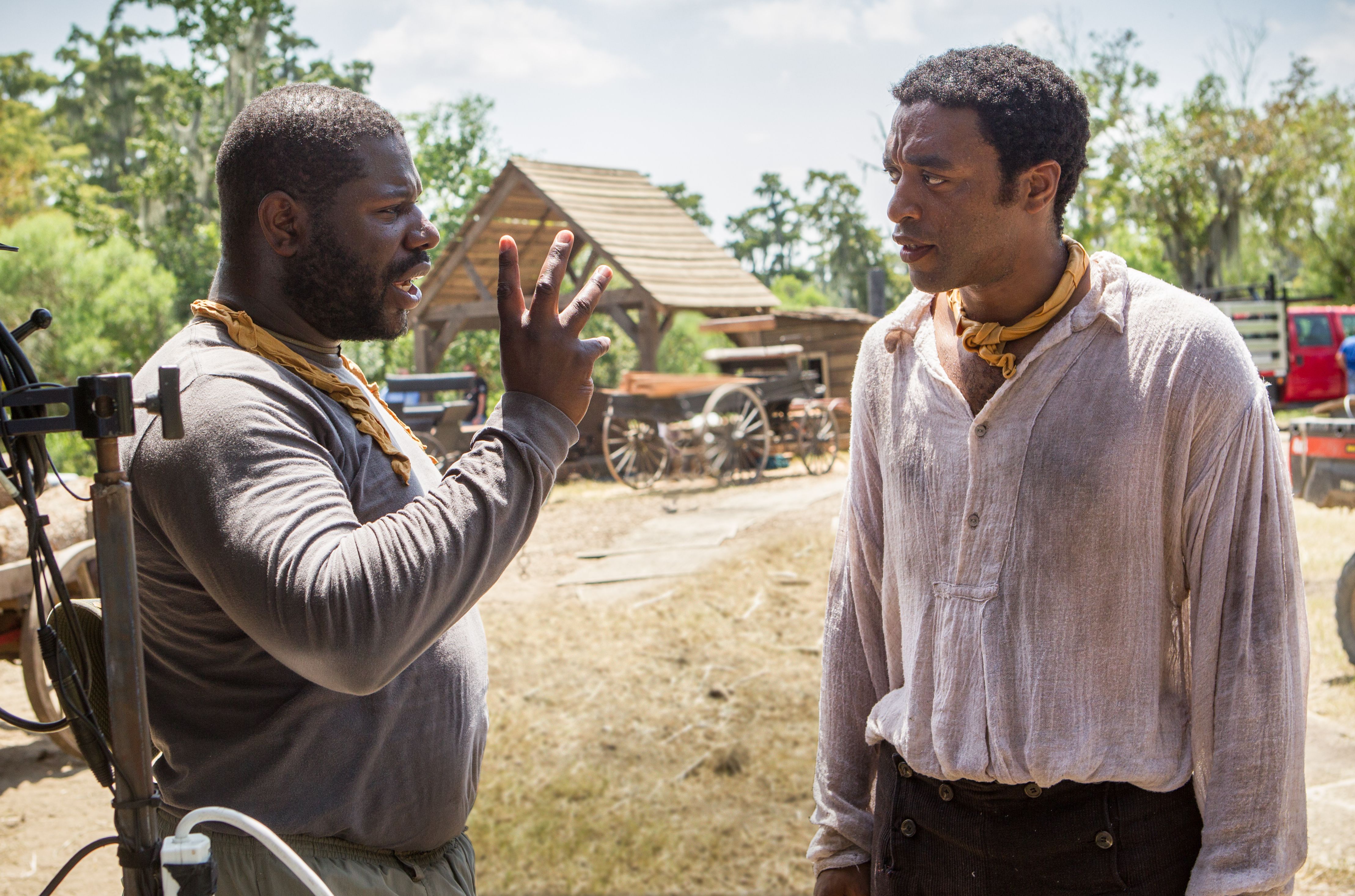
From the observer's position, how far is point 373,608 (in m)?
1.26

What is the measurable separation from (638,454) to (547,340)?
1374 centimetres

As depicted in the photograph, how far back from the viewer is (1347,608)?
540cm

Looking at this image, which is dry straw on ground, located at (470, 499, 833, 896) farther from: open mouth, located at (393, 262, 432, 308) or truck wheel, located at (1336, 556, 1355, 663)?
open mouth, located at (393, 262, 432, 308)

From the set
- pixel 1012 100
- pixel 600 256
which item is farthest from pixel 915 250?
pixel 600 256

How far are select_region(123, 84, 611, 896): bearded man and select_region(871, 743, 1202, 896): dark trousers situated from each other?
81 centimetres

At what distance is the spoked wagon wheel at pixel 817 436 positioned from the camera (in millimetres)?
15547

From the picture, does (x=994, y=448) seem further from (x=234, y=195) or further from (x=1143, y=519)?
(x=234, y=195)

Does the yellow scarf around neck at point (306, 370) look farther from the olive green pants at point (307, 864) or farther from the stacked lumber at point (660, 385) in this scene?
the stacked lumber at point (660, 385)

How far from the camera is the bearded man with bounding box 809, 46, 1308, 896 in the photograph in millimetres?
1646

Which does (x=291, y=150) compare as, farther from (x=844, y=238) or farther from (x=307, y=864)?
(x=844, y=238)

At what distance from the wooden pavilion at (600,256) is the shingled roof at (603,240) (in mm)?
19

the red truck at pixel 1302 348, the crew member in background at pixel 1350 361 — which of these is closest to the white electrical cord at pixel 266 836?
the crew member in background at pixel 1350 361

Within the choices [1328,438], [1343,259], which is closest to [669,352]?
[1343,259]

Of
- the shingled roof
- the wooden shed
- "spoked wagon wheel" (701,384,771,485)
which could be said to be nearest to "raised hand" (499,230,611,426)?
"spoked wagon wheel" (701,384,771,485)
